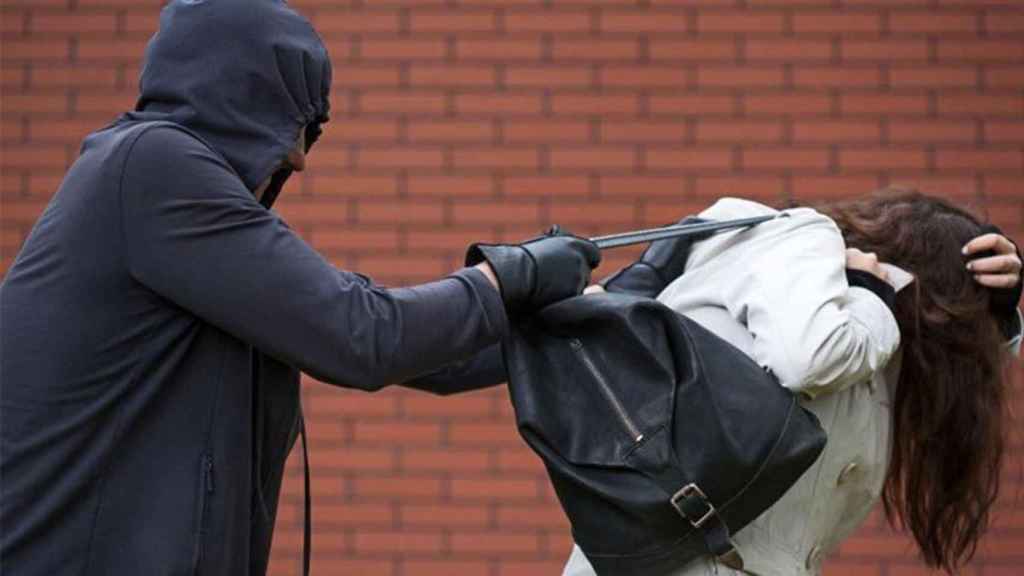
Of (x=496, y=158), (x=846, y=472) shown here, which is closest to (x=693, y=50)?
(x=496, y=158)

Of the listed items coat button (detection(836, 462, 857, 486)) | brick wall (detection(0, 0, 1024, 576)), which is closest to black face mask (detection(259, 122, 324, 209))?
coat button (detection(836, 462, 857, 486))

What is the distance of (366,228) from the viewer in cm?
556

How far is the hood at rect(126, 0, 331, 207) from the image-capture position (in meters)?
2.68

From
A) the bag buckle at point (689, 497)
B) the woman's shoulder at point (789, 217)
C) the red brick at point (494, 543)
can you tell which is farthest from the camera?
the red brick at point (494, 543)

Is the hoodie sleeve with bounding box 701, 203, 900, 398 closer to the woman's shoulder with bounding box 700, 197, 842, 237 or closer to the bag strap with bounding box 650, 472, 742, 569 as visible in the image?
the woman's shoulder with bounding box 700, 197, 842, 237

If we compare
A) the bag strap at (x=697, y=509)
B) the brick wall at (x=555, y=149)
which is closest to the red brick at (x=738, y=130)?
the brick wall at (x=555, y=149)

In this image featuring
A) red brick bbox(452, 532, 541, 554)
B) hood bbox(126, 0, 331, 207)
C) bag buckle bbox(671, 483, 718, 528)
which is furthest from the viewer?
red brick bbox(452, 532, 541, 554)

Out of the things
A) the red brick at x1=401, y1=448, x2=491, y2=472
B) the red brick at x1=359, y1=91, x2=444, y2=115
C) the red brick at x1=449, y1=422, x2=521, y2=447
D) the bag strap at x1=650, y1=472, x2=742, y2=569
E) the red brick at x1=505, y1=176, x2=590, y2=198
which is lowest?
the red brick at x1=401, y1=448, x2=491, y2=472

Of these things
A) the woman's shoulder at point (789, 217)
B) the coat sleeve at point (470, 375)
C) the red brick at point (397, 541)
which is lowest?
the red brick at point (397, 541)

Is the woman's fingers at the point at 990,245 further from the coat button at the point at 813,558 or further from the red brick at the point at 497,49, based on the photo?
the red brick at the point at 497,49

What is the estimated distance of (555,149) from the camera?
5.54 metres

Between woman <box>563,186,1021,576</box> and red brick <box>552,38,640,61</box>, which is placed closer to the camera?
woman <box>563,186,1021,576</box>

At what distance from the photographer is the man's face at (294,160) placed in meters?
2.78

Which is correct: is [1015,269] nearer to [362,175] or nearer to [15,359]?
[15,359]
